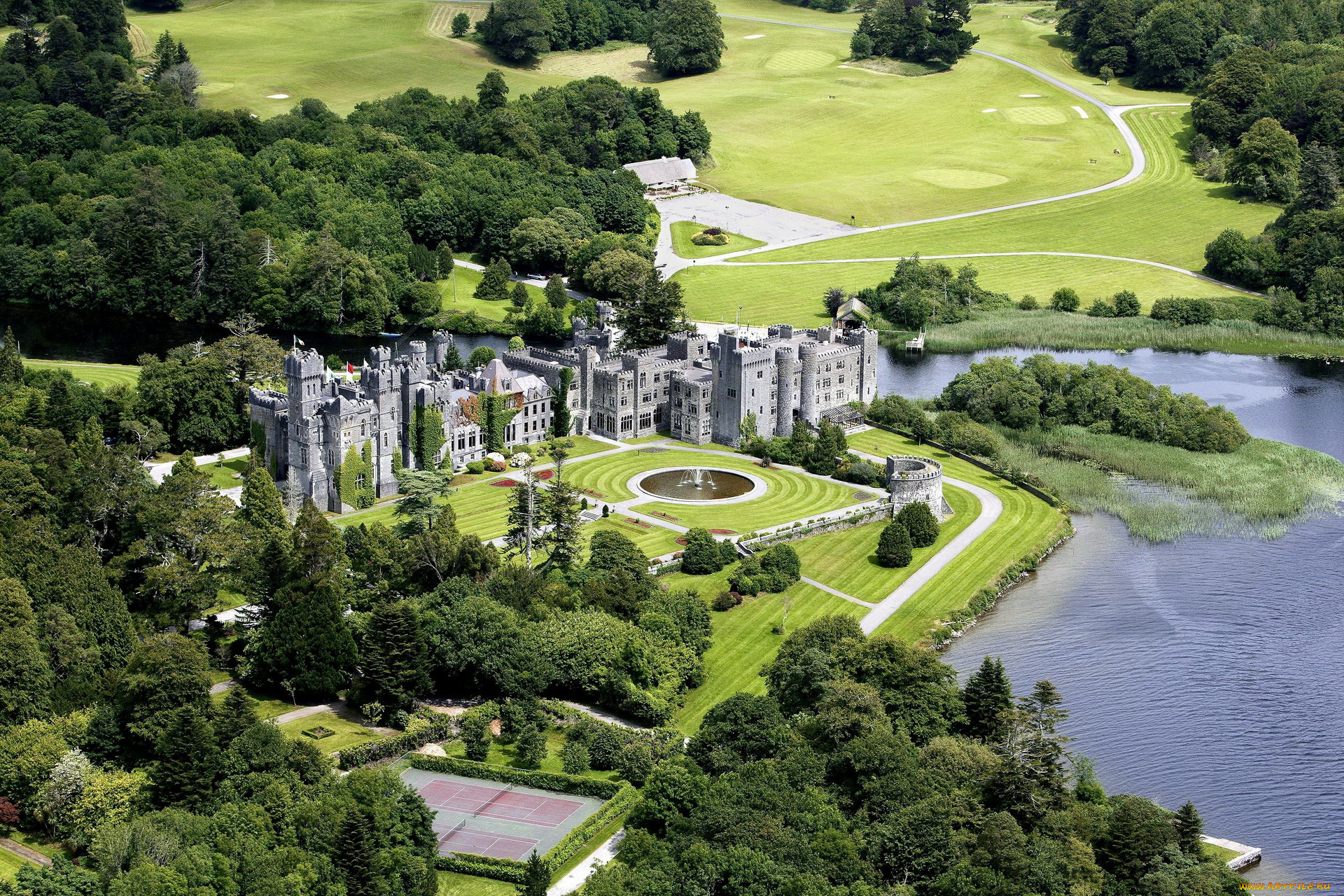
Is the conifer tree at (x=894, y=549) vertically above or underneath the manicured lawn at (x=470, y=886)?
above

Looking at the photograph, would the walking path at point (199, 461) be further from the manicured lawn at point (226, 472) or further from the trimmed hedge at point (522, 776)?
the trimmed hedge at point (522, 776)

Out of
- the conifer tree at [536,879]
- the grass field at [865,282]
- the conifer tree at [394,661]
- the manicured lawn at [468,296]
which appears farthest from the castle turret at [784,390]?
the conifer tree at [536,879]

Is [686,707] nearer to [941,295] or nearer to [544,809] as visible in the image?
[544,809]

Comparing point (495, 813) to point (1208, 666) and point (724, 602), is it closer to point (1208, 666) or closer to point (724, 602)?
point (724, 602)

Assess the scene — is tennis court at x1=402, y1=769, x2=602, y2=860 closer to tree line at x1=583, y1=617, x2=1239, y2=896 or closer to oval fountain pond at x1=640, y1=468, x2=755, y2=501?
tree line at x1=583, y1=617, x2=1239, y2=896

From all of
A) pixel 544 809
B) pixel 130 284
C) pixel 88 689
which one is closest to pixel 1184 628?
pixel 544 809

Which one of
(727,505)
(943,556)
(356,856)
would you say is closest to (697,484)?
(727,505)
